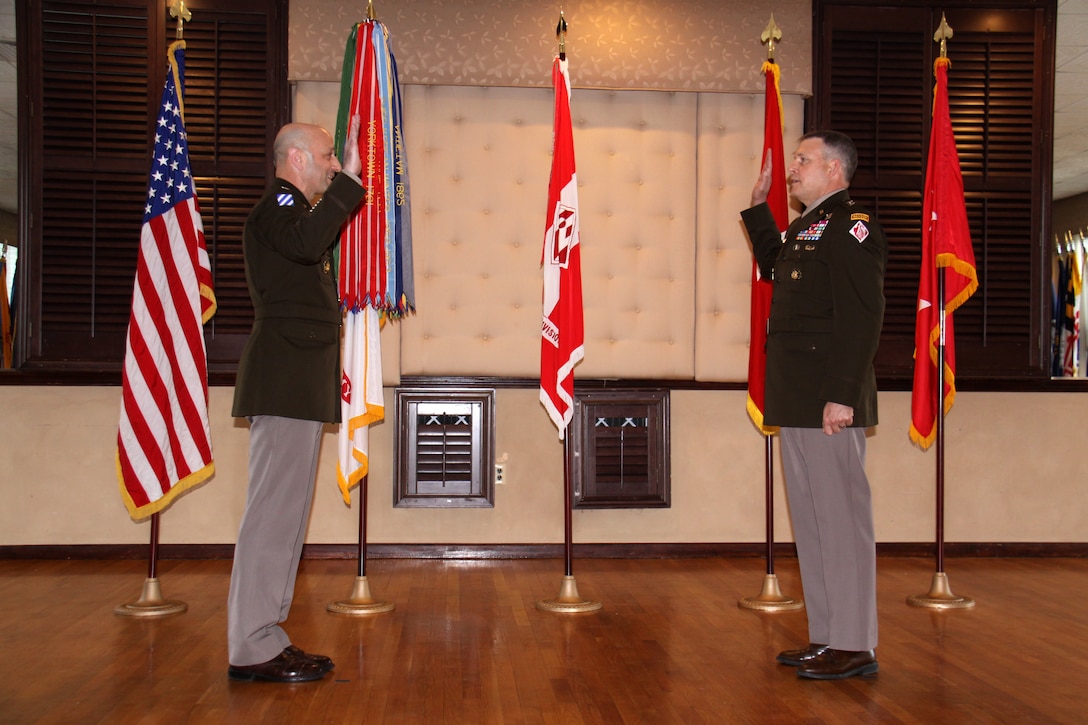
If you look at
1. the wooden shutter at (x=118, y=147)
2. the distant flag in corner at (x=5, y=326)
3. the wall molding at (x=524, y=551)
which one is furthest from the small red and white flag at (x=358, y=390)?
the distant flag in corner at (x=5, y=326)

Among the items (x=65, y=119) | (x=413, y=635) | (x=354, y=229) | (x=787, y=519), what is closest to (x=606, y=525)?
(x=787, y=519)

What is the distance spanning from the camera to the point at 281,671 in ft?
9.16

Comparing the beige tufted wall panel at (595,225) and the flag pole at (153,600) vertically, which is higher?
the beige tufted wall panel at (595,225)

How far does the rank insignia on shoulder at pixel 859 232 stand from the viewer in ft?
9.37

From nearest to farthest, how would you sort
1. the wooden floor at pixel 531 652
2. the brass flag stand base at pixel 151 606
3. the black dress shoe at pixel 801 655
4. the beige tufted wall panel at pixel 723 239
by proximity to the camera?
1. the wooden floor at pixel 531 652
2. the black dress shoe at pixel 801 655
3. the brass flag stand base at pixel 151 606
4. the beige tufted wall panel at pixel 723 239

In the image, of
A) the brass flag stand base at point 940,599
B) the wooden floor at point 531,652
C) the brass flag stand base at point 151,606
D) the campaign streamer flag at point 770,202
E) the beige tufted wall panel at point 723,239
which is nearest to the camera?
the wooden floor at point 531,652

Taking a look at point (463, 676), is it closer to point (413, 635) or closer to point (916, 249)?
point (413, 635)

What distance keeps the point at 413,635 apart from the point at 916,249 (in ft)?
11.2

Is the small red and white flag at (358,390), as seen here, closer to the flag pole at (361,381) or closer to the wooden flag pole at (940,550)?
the flag pole at (361,381)

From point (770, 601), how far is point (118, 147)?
3.77 metres

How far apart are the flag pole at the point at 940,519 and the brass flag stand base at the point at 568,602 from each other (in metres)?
1.35

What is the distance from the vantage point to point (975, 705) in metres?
2.64

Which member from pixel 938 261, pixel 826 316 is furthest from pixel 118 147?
pixel 938 261

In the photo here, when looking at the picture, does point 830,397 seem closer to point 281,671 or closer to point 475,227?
point 281,671
